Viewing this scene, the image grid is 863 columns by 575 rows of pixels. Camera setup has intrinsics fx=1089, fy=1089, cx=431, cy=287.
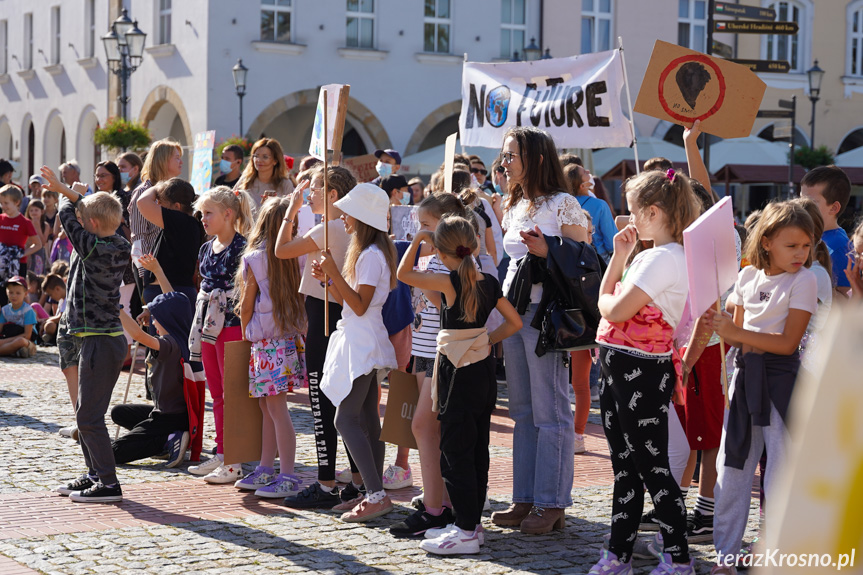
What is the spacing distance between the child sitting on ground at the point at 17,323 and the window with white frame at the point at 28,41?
25289mm

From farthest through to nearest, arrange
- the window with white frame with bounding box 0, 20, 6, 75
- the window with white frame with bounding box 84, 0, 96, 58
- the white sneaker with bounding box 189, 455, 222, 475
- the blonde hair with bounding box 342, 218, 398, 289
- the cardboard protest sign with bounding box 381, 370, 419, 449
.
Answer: the window with white frame with bounding box 0, 20, 6, 75, the window with white frame with bounding box 84, 0, 96, 58, the white sneaker with bounding box 189, 455, 222, 475, the cardboard protest sign with bounding box 381, 370, 419, 449, the blonde hair with bounding box 342, 218, 398, 289

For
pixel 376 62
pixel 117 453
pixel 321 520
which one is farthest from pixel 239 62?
pixel 321 520

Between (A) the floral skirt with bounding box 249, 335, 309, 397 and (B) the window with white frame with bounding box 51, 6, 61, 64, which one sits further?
(B) the window with white frame with bounding box 51, 6, 61, 64

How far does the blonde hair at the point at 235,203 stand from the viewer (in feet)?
20.7

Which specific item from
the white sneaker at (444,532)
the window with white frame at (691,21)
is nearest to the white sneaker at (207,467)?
the white sneaker at (444,532)

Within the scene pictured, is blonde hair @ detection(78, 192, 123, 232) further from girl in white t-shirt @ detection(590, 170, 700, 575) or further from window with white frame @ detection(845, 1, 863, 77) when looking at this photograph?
window with white frame @ detection(845, 1, 863, 77)

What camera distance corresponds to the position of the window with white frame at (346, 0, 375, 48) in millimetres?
27312

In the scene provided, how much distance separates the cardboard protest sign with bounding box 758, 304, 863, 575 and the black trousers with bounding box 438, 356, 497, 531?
3796 mm

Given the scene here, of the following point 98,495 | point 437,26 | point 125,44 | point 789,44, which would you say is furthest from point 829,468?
point 789,44

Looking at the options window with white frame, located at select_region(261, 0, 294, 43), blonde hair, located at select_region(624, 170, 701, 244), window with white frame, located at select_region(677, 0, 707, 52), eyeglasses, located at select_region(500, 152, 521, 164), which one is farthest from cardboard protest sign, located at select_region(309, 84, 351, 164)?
window with white frame, located at select_region(677, 0, 707, 52)

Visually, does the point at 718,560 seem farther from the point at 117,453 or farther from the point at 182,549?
the point at 117,453

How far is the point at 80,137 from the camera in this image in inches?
1259

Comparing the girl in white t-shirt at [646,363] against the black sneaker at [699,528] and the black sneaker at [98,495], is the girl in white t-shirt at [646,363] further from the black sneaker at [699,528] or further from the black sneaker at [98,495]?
the black sneaker at [98,495]

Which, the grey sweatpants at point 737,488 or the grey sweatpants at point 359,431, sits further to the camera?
the grey sweatpants at point 359,431
